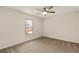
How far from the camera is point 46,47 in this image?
1.55m

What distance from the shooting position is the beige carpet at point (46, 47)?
1.48 m

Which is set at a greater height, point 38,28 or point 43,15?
point 43,15

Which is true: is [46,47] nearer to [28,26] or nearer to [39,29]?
[39,29]

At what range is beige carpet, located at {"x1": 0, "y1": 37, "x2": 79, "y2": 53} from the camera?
4.84 ft

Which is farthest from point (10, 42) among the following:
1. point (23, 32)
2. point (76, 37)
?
point (76, 37)

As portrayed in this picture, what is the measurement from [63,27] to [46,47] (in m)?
0.51

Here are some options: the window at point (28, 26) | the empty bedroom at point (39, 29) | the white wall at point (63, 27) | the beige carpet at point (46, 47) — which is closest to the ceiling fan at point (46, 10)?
the empty bedroom at point (39, 29)

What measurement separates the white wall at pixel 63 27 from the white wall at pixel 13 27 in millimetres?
184

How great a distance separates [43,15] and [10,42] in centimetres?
80
